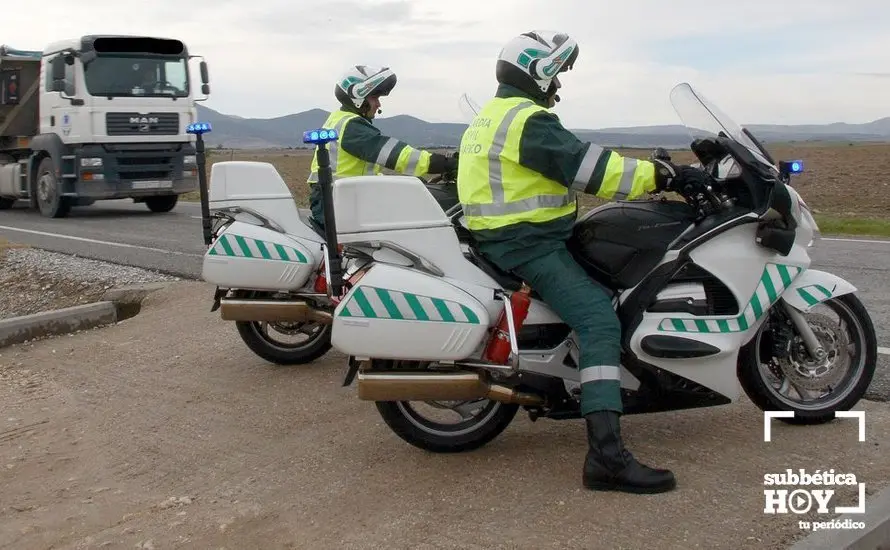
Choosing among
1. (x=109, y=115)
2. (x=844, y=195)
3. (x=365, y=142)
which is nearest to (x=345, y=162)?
(x=365, y=142)

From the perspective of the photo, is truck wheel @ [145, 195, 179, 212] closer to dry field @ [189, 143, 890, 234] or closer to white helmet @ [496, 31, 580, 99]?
dry field @ [189, 143, 890, 234]

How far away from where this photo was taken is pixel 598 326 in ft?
13.3

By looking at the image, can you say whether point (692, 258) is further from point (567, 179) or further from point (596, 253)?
point (567, 179)

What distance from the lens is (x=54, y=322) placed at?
25.6 feet

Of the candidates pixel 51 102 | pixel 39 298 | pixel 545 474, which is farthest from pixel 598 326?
pixel 51 102

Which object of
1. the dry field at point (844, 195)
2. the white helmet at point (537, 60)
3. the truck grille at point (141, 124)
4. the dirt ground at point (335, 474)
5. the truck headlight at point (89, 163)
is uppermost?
the white helmet at point (537, 60)

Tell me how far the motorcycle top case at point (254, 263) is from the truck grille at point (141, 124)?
12290mm

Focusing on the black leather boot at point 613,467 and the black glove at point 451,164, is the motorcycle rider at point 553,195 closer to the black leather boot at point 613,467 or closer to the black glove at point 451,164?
the black leather boot at point 613,467

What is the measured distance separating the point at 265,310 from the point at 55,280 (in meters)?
5.73

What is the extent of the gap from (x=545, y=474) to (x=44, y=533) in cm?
210

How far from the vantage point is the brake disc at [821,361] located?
180 inches

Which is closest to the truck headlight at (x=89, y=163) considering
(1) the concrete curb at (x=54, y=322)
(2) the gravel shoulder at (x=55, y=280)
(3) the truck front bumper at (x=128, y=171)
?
(3) the truck front bumper at (x=128, y=171)

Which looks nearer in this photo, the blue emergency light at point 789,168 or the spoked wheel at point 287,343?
the blue emergency light at point 789,168

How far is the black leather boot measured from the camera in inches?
153
